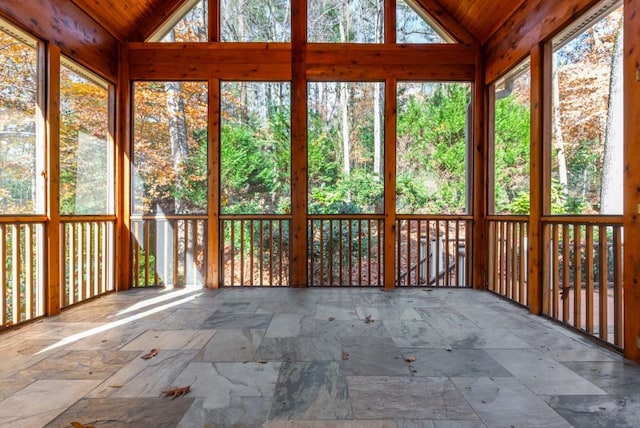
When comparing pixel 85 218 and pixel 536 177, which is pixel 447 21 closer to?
pixel 536 177

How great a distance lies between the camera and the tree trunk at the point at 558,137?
3.07 m

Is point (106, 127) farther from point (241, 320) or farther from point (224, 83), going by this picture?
point (241, 320)

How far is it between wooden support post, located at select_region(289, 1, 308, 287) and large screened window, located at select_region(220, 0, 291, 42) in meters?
0.16

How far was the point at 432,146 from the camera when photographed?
4367 mm

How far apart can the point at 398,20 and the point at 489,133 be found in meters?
1.89

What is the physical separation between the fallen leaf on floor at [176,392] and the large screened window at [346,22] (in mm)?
4141

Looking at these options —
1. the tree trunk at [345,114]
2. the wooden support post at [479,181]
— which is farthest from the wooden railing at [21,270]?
the wooden support post at [479,181]

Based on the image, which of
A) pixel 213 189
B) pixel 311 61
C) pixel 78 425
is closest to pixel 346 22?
pixel 311 61

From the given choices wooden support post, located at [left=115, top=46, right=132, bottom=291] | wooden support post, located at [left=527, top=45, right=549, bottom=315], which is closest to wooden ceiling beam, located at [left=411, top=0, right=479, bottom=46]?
wooden support post, located at [left=527, top=45, right=549, bottom=315]

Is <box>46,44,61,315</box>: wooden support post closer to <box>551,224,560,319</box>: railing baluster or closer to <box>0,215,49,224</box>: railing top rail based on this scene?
<box>0,215,49,224</box>: railing top rail

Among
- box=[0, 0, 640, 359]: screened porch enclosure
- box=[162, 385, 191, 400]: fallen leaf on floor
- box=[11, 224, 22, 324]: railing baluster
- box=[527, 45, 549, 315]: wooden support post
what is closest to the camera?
box=[162, 385, 191, 400]: fallen leaf on floor

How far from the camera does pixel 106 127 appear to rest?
4062 mm

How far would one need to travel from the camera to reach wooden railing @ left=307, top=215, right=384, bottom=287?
174 inches

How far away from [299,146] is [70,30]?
2.65 m
